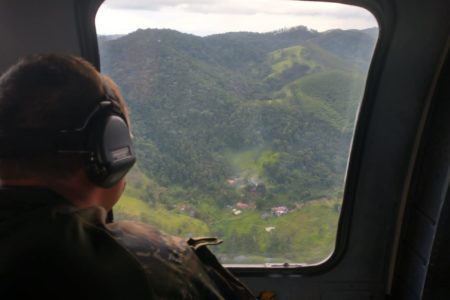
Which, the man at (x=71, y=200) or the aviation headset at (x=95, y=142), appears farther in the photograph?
the aviation headset at (x=95, y=142)

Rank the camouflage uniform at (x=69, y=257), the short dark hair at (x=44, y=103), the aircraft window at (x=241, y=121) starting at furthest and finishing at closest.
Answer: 1. the aircraft window at (x=241, y=121)
2. the short dark hair at (x=44, y=103)
3. the camouflage uniform at (x=69, y=257)

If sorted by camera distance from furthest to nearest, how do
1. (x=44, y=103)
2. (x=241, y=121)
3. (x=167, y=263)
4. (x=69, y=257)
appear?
(x=241, y=121), (x=167, y=263), (x=44, y=103), (x=69, y=257)

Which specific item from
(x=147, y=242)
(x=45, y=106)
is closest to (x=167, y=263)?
(x=147, y=242)

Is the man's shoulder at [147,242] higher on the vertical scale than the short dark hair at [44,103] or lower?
lower

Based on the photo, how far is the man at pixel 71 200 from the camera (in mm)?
1020

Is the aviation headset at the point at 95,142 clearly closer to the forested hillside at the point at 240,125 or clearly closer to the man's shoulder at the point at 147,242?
the man's shoulder at the point at 147,242

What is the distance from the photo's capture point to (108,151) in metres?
1.29

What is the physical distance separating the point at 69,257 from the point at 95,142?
1.05 ft

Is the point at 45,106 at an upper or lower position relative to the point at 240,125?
upper

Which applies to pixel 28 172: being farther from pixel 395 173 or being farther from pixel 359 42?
pixel 395 173

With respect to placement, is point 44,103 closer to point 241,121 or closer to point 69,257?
point 69,257

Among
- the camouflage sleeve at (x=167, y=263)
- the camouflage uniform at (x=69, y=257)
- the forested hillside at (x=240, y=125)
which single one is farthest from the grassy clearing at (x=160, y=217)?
the camouflage uniform at (x=69, y=257)

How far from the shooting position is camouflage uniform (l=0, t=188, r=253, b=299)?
100 cm

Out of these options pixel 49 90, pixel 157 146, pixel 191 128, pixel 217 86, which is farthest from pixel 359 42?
pixel 49 90
